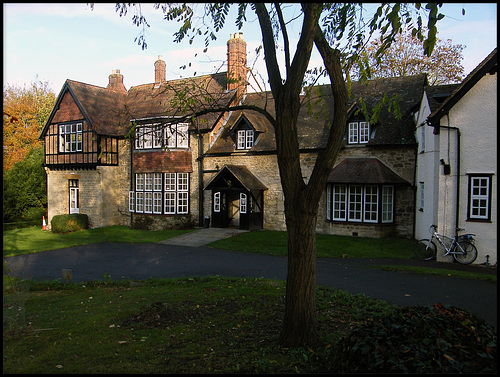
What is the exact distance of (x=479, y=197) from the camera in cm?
1431

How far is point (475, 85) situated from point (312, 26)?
10.7m

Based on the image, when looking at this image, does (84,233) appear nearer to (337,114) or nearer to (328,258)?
(328,258)

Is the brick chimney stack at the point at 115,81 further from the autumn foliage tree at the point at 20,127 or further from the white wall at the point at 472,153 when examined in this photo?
the white wall at the point at 472,153

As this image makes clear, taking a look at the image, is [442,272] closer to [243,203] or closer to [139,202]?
[243,203]

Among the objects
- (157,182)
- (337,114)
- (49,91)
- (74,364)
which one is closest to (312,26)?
(337,114)

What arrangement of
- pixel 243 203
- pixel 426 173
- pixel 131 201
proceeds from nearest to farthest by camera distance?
pixel 426 173 < pixel 243 203 < pixel 131 201

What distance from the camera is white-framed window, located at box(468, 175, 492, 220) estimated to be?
1414cm

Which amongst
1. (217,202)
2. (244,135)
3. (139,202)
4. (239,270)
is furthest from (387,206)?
(139,202)

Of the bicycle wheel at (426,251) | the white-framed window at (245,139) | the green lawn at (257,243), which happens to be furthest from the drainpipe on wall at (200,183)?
the bicycle wheel at (426,251)

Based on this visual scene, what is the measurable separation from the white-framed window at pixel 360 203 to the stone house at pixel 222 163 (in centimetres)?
5

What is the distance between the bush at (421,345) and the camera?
4.04 meters

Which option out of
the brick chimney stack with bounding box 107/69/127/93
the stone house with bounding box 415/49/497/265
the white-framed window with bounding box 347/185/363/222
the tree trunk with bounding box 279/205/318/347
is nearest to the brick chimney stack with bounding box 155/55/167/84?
the brick chimney stack with bounding box 107/69/127/93

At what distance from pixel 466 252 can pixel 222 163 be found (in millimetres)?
14453

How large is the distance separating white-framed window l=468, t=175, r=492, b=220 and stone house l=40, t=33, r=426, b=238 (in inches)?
187
